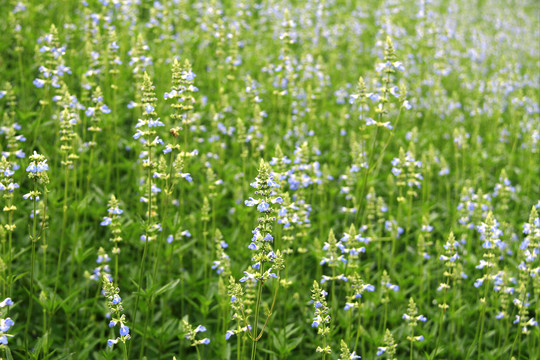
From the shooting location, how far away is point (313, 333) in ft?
19.9

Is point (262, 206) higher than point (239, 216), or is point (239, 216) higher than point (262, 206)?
point (262, 206)

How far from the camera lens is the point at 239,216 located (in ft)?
20.7

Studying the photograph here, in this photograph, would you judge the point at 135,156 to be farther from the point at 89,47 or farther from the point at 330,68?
the point at 330,68

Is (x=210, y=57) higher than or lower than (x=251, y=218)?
higher

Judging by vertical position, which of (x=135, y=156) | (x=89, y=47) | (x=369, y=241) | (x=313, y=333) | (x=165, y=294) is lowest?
(x=313, y=333)

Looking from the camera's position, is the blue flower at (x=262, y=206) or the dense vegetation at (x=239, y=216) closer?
the blue flower at (x=262, y=206)

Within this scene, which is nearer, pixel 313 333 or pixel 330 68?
pixel 313 333

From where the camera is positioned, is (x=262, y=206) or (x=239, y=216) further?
(x=239, y=216)

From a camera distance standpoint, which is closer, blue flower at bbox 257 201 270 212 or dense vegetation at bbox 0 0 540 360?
blue flower at bbox 257 201 270 212

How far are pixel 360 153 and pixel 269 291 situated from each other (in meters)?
2.06

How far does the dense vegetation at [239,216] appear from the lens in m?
5.05

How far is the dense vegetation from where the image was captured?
16.6ft

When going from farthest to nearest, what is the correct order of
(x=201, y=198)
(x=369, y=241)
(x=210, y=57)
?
1. (x=210, y=57)
2. (x=201, y=198)
3. (x=369, y=241)

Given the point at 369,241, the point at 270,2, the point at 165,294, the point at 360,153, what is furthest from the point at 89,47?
the point at 270,2
